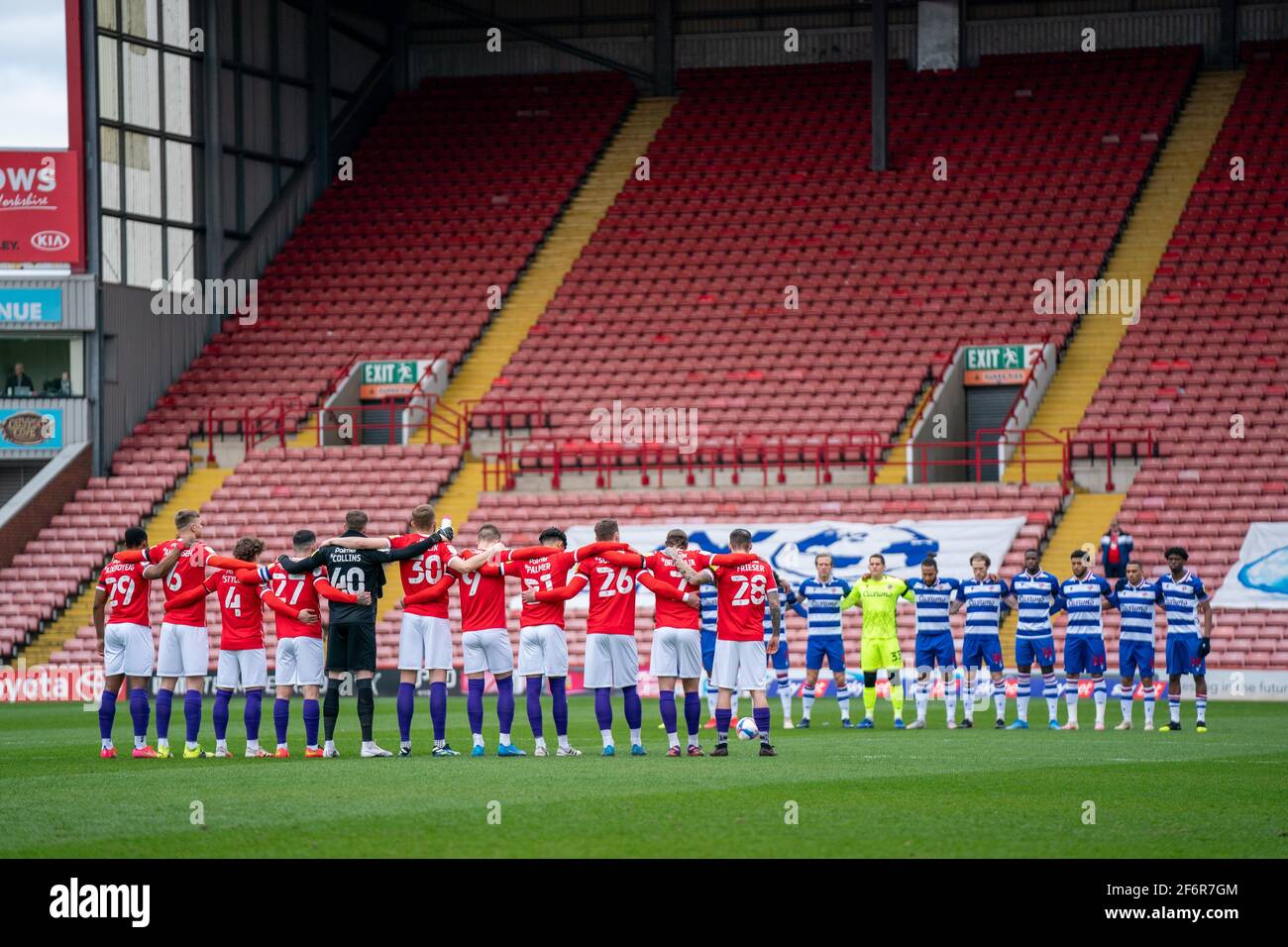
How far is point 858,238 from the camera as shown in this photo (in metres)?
41.8

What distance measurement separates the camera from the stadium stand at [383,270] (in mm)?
37531

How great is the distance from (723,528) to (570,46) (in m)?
19.7

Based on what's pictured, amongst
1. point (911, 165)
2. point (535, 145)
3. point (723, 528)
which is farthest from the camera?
point (535, 145)

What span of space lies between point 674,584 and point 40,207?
24072 mm

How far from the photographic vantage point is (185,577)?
1859cm

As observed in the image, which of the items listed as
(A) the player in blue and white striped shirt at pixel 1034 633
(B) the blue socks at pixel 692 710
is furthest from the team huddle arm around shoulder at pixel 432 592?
(A) the player in blue and white striped shirt at pixel 1034 633

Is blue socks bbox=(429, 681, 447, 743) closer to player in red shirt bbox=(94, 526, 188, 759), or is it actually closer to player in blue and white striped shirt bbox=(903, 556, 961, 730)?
player in red shirt bbox=(94, 526, 188, 759)

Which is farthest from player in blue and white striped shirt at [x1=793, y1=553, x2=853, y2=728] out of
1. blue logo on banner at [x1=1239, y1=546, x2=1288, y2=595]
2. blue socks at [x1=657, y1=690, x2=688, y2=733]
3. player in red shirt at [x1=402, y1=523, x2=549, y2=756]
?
blue logo on banner at [x1=1239, y1=546, x2=1288, y2=595]

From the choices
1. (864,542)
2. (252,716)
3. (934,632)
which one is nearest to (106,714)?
(252,716)

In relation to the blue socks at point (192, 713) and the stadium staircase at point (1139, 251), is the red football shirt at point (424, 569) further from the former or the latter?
the stadium staircase at point (1139, 251)

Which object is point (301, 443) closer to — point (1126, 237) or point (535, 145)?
point (535, 145)

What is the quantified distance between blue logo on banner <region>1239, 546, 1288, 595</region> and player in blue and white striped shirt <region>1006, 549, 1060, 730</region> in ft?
26.7

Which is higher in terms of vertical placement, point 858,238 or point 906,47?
point 906,47

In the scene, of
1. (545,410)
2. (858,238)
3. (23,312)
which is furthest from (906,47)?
(23,312)
